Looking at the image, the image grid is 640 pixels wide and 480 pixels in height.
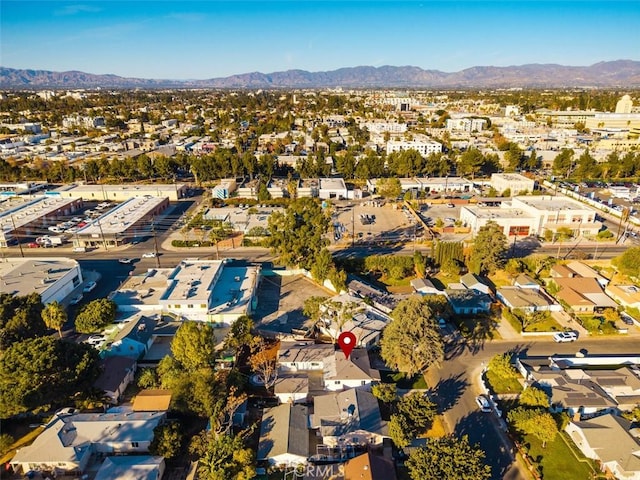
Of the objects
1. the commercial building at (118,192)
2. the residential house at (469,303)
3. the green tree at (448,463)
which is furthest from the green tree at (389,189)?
the green tree at (448,463)

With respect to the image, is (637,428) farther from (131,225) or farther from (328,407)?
(131,225)

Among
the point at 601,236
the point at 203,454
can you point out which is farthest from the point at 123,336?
the point at 601,236

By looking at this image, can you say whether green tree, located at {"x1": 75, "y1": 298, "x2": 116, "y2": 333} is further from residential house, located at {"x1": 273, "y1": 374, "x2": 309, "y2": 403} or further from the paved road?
the paved road

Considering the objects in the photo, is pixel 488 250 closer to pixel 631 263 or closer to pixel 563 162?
pixel 631 263

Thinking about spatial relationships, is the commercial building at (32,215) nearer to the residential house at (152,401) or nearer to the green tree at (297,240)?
Answer: the green tree at (297,240)

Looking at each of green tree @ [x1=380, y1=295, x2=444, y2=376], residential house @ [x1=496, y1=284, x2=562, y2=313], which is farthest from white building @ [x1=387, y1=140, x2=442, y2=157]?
green tree @ [x1=380, y1=295, x2=444, y2=376]

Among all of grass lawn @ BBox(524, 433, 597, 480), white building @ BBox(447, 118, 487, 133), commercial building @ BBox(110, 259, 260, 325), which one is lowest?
grass lawn @ BBox(524, 433, 597, 480)

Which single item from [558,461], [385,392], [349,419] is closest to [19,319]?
[349,419]
